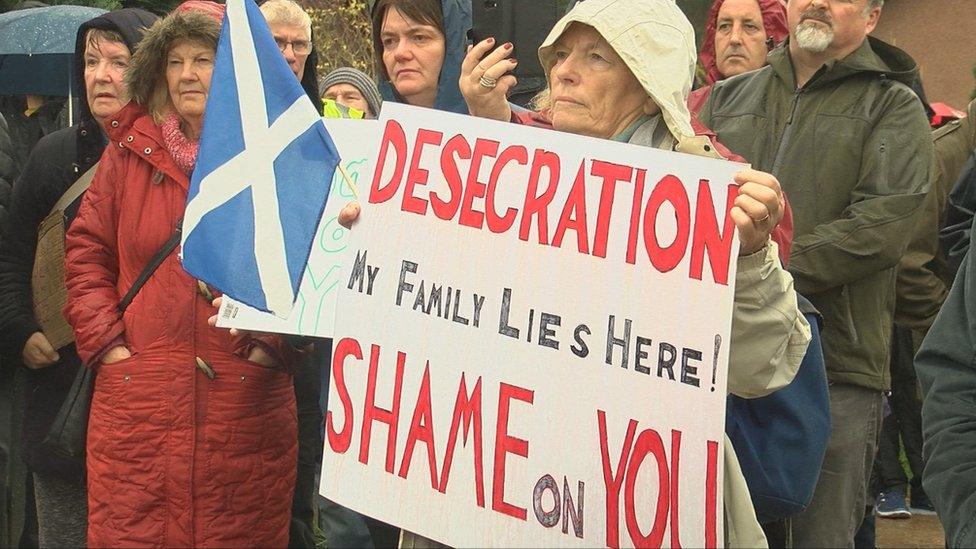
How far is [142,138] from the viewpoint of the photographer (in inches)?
187

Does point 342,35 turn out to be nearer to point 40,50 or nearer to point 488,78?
point 40,50

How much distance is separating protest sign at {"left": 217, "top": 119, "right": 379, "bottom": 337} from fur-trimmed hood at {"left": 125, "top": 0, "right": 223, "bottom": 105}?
0.59 meters

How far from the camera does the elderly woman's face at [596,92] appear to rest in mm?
3299

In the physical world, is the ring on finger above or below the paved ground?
above

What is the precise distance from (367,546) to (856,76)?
8.07 feet

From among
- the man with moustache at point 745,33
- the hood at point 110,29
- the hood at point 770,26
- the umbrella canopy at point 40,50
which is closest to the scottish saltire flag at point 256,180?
the hood at point 110,29

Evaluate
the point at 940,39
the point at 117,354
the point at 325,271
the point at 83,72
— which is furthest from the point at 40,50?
the point at 940,39

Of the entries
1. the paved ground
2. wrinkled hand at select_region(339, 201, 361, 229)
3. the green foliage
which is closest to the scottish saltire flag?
wrinkled hand at select_region(339, 201, 361, 229)

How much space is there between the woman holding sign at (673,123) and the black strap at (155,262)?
1595 millimetres

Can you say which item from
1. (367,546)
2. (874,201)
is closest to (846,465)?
(874,201)

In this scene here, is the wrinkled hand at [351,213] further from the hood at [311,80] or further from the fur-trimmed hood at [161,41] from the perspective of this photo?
the hood at [311,80]

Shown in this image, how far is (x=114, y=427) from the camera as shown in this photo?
4.70 m

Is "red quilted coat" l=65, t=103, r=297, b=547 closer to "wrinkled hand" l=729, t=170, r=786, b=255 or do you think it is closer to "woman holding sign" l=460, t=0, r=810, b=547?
"woman holding sign" l=460, t=0, r=810, b=547

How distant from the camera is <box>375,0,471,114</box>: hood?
16.5ft
